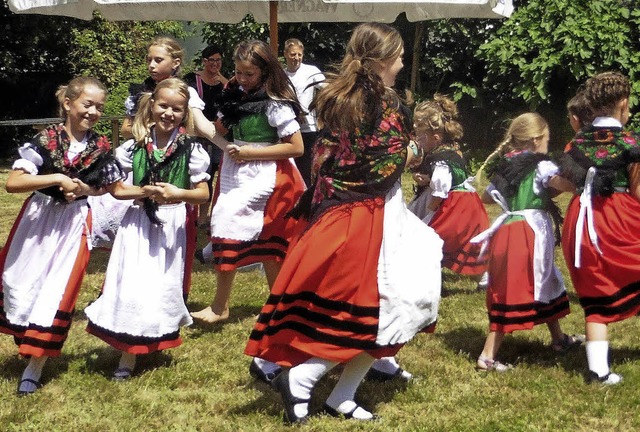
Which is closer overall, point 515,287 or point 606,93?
point 606,93

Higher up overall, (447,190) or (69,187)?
(69,187)

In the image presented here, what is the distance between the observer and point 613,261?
4.71 m

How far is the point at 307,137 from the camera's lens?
325 inches

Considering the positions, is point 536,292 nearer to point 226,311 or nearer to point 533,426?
point 533,426

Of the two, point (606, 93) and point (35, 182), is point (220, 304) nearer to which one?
point (35, 182)

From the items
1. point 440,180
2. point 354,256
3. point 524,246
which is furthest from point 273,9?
point 354,256

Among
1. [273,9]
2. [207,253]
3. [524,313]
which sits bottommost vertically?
[207,253]

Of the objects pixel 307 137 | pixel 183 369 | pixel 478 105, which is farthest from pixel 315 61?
pixel 183 369

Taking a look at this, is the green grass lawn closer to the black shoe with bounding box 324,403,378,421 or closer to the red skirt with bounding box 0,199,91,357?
the black shoe with bounding box 324,403,378,421

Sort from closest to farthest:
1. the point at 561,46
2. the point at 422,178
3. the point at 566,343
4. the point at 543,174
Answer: the point at 543,174 < the point at 566,343 < the point at 422,178 < the point at 561,46

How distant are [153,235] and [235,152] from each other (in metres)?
0.86

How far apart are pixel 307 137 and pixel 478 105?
5.78m

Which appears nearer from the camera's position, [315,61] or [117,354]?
[117,354]

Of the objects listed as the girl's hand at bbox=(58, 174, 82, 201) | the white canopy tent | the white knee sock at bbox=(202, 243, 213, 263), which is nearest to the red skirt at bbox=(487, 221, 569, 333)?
the white canopy tent
